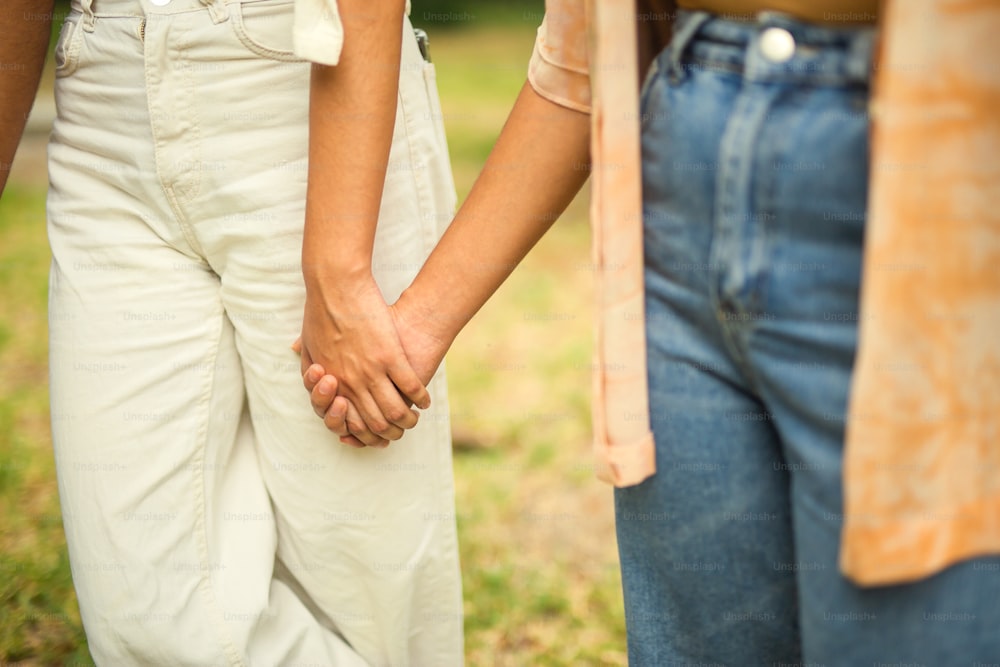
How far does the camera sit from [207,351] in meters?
1.70

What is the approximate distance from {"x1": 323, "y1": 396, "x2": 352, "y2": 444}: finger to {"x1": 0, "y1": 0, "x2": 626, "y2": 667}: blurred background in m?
1.27

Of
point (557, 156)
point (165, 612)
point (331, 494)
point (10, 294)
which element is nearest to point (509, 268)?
point (557, 156)

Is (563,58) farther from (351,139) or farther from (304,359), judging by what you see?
(304,359)

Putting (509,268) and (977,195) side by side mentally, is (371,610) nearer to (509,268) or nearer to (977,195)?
(509,268)

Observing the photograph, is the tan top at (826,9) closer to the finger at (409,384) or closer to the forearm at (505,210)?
the forearm at (505,210)

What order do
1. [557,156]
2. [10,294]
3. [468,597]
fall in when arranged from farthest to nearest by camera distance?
[10,294] < [468,597] < [557,156]

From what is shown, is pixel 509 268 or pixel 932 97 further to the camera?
pixel 509 268

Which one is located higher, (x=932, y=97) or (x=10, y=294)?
(x=932, y=97)

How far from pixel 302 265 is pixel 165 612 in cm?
61

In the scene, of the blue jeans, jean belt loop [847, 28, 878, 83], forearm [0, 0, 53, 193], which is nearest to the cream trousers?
forearm [0, 0, 53, 193]

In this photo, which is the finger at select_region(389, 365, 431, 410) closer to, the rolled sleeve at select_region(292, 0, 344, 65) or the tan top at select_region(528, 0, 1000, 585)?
the rolled sleeve at select_region(292, 0, 344, 65)

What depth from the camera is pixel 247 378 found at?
1.74m

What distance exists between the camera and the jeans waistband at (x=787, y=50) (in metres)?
1.01

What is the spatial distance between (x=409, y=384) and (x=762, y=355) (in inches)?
25.3
